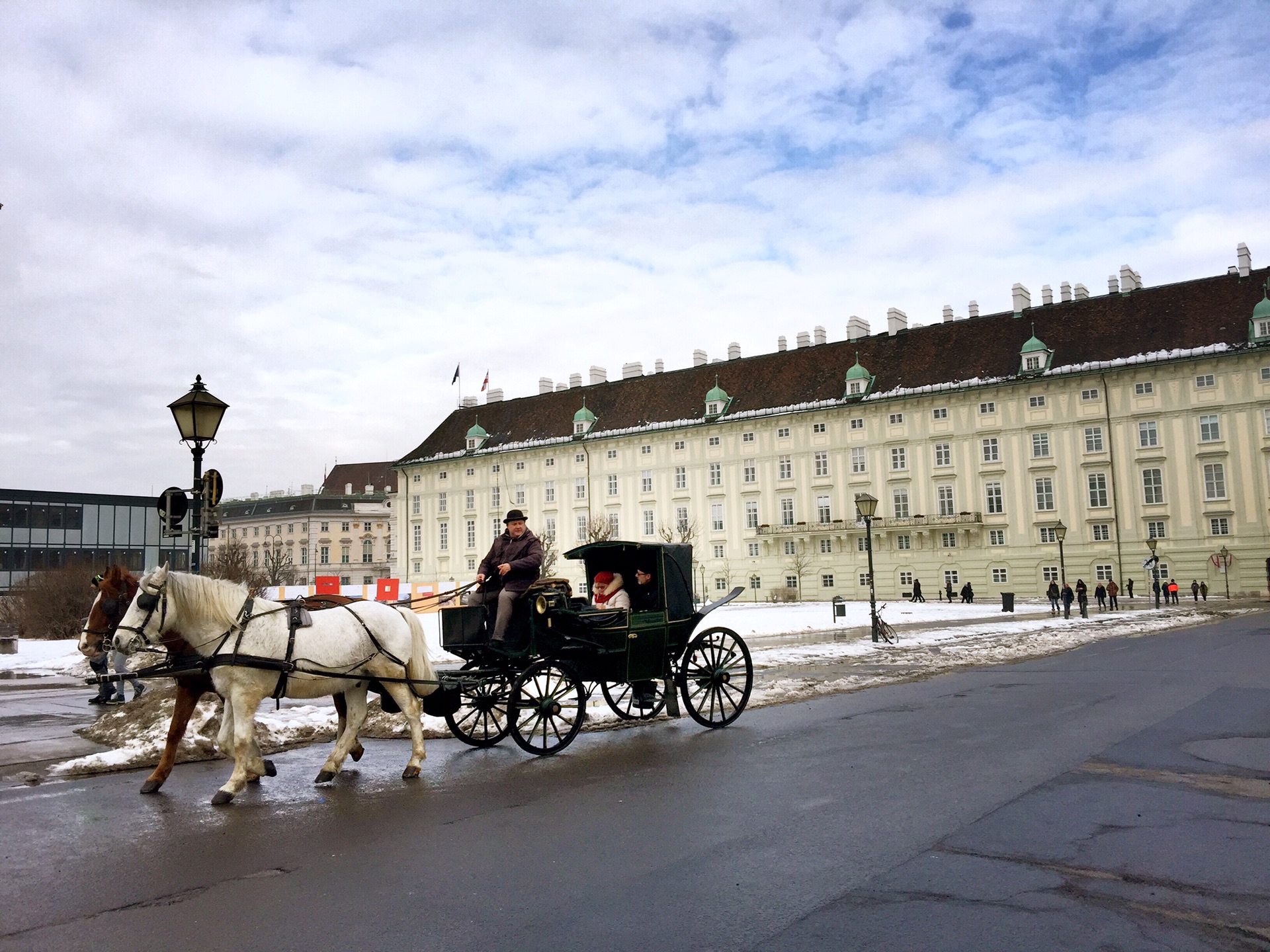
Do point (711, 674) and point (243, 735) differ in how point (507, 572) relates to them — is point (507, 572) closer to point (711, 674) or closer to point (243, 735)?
point (243, 735)

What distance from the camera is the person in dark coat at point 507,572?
33.7ft

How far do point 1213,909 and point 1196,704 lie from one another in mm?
8961

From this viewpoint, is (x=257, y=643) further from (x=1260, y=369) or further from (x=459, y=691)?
(x=1260, y=369)

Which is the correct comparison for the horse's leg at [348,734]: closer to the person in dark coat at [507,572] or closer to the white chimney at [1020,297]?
the person in dark coat at [507,572]

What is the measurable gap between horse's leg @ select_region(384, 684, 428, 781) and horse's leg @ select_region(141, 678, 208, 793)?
5.58 feet

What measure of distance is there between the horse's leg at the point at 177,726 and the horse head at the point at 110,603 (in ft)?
2.48

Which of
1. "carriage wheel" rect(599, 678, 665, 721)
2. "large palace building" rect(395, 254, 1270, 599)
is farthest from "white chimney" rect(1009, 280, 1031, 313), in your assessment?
"carriage wheel" rect(599, 678, 665, 721)

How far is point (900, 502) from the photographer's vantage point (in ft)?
243

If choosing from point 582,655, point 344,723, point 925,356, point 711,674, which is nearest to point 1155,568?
point 925,356

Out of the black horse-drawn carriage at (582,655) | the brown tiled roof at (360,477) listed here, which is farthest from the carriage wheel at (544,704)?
the brown tiled roof at (360,477)

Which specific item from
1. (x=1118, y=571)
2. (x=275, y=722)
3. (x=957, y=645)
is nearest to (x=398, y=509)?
(x=1118, y=571)

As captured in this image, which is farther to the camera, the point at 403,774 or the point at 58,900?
the point at 403,774

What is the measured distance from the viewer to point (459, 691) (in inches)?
400

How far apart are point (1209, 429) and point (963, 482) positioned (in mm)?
15415
